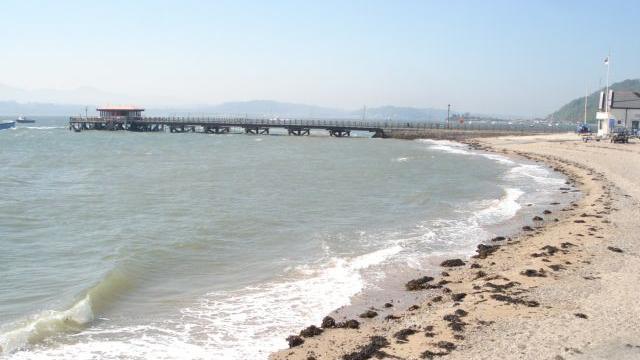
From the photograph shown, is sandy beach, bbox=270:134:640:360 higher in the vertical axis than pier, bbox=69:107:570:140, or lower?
lower

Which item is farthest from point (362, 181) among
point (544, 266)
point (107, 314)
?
point (107, 314)

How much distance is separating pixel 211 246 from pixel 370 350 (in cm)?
991

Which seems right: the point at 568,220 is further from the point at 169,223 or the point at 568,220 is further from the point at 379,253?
the point at 169,223

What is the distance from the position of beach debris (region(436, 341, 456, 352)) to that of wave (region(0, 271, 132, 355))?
21.6 ft

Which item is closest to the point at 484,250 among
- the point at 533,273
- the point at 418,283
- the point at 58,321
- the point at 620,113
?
the point at 533,273

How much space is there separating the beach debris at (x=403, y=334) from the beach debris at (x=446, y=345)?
0.62 meters

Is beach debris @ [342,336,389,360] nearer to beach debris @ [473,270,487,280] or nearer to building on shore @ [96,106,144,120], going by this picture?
beach debris @ [473,270,487,280]

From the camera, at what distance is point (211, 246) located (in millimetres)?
18469

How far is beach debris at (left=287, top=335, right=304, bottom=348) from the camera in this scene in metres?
10.2

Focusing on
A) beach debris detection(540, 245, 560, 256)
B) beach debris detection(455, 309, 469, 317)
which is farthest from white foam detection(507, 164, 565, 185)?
beach debris detection(455, 309, 469, 317)

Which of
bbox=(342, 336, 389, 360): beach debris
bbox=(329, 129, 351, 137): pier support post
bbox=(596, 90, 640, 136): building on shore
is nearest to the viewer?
bbox=(342, 336, 389, 360): beach debris

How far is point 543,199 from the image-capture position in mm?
27719

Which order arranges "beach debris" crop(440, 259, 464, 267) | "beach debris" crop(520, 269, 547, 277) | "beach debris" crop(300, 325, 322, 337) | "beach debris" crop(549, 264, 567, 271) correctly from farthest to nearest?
"beach debris" crop(440, 259, 464, 267) < "beach debris" crop(549, 264, 567, 271) < "beach debris" crop(520, 269, 547, 277) < "beach debris" crop(300, 325, 322, 337)

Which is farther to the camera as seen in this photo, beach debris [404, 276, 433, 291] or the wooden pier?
the wooden pier
